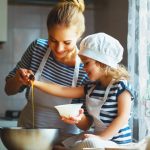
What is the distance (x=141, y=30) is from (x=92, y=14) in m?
1.14

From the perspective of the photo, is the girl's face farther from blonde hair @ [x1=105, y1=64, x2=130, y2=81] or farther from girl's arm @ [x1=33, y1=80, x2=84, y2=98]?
girl's arm @ [x1=33, y1=80, x2=84, y2=98]

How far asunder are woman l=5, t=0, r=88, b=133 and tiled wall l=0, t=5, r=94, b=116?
4.43 feet

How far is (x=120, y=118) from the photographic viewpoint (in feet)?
4.40

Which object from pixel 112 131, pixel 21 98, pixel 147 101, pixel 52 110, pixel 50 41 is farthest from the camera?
pixel 21 98

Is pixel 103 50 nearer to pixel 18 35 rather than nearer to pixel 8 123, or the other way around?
pixel 8 123

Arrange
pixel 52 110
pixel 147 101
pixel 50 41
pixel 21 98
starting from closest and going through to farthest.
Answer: pixel 50 41 → pixel 52 110 → pixel 147 101 → pixel 21 98

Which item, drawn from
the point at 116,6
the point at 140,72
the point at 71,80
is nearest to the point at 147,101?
the point at 140,72

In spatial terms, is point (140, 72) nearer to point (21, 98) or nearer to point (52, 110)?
point (52, 110)

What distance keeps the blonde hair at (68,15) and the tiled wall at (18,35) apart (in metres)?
1.58

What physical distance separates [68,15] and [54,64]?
222mm

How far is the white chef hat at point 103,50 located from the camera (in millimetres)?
1387

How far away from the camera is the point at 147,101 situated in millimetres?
2035

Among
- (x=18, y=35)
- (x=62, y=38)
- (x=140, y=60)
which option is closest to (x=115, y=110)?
(x=62, y=38)

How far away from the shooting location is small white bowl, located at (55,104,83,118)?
1.22 meters
